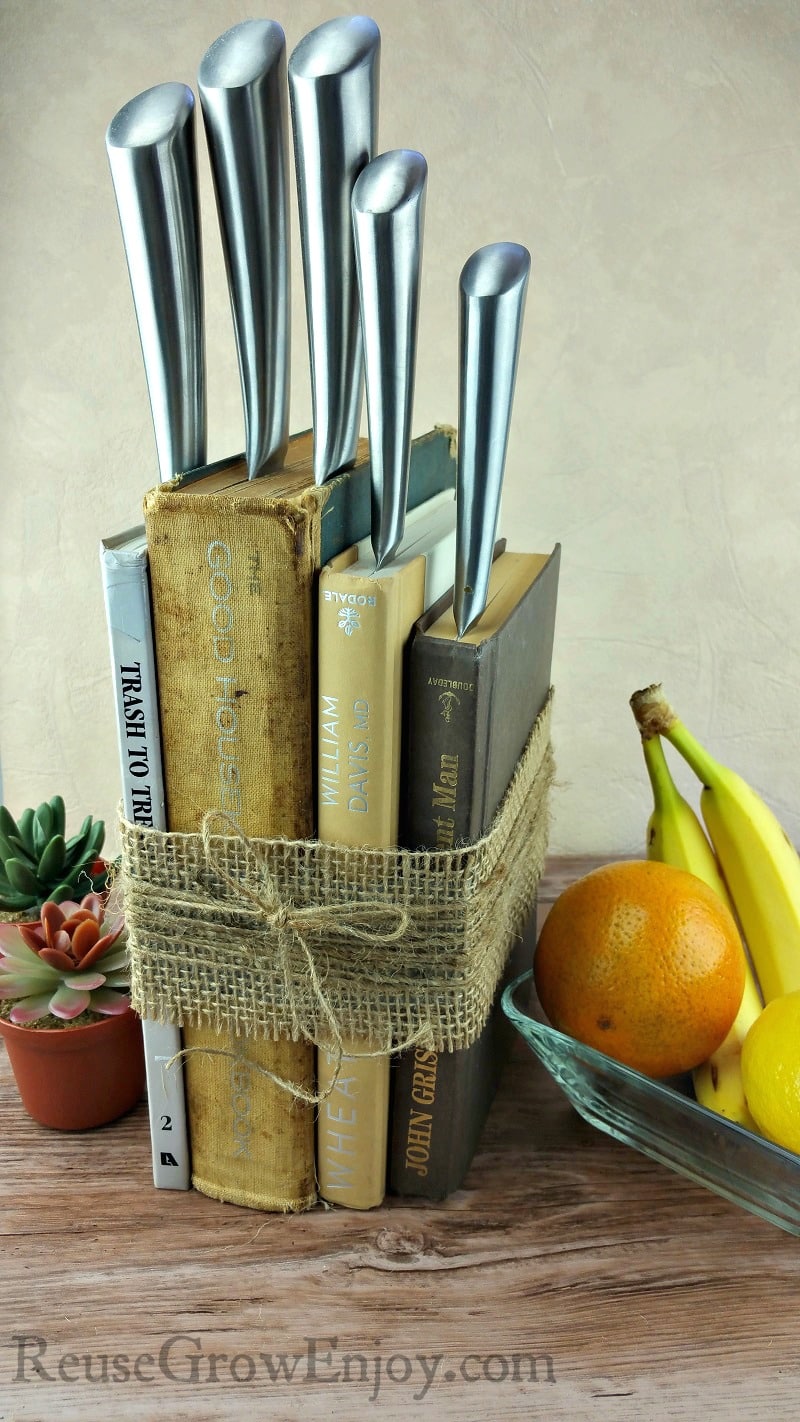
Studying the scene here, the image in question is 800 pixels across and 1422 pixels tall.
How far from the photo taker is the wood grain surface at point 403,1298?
1.07 ft

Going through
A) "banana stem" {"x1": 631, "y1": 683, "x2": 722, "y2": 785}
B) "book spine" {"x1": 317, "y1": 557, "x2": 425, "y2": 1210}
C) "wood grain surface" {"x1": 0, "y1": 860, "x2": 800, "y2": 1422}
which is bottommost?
"wood grain surface" {"x1": 0, "y1": 860, "x2": 800, "y2": 1422}

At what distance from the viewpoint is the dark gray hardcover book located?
341 mm

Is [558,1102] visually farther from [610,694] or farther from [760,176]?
[760,176]

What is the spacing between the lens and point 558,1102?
0.46m

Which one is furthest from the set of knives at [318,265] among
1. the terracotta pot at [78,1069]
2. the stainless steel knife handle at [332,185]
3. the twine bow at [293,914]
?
the terracotta pot at [78,1069]

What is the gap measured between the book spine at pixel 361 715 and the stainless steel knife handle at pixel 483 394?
0.07 ft

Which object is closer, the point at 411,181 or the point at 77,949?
the point at 411,181

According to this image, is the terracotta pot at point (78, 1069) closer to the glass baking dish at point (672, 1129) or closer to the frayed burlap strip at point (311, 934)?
the frayed burlap strip at point (311, 934)

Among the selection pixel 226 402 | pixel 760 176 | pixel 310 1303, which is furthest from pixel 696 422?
pixel 310 1303

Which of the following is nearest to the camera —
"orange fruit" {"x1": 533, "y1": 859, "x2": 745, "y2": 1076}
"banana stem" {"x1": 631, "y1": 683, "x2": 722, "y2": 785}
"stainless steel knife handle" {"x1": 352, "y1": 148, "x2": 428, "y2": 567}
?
"stainless steel knife handle" {"x1": 352, "y1": 148, "x2": 428, "y2": 567}

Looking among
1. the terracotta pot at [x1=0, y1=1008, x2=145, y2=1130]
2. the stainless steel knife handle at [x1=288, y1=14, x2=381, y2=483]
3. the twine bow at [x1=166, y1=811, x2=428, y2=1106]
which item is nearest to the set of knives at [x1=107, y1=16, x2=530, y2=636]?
the stainless steel knife handle at [x1=288, y1=14, x2=381, y2=483]

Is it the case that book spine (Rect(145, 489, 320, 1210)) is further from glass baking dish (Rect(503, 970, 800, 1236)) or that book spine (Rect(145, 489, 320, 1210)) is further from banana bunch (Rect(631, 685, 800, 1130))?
banana bunch (Rect(631, 685, 800, 1130))

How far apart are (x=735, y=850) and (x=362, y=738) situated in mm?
246

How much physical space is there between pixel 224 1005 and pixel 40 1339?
0.39 ft
